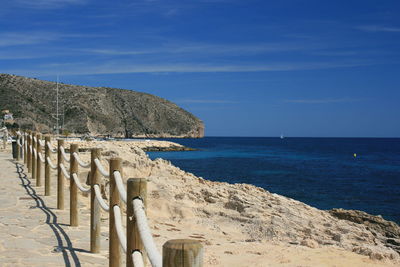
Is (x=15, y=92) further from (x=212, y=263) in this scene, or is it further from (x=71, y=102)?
(x=212, y=263)

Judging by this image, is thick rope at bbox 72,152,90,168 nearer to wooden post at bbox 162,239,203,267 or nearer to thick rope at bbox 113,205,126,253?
thick rope at bbox 113,205,126,253

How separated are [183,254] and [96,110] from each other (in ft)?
431

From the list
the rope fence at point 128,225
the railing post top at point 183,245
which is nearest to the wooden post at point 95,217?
the rope fence at point 128,225

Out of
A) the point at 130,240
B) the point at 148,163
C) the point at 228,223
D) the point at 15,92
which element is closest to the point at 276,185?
the point at 148,163

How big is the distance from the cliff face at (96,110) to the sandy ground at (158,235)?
242 ft

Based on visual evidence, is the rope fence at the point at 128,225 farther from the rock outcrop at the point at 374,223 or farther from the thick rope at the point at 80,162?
the rock outcrop at the point at 374,223

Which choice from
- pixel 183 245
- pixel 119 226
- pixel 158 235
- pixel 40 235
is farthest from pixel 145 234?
pixel 158 235

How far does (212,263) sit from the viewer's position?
20.0 ft

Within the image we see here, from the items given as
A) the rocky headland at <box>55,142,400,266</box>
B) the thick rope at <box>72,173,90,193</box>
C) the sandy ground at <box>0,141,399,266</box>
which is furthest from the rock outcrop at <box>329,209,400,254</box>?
the thick rope at <box>72,173,90,193</box>

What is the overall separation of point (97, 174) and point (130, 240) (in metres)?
2.66

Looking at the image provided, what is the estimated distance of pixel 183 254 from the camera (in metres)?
1.94

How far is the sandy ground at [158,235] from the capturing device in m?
5.54

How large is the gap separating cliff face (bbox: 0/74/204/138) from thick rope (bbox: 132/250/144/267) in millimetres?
Result: 80366

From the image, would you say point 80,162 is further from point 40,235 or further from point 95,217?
point 95,217
